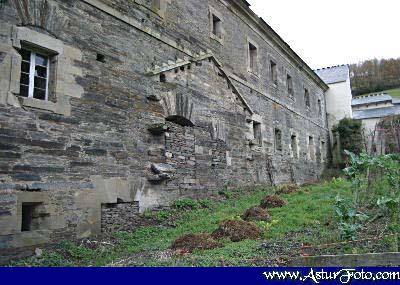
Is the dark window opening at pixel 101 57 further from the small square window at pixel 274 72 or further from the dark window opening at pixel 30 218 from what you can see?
the small square window at pixel 274 72

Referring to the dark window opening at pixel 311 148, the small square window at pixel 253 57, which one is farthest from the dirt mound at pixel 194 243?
the dark window opening at pixel 311 148

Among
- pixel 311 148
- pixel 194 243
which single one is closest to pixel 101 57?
pixel 194 243

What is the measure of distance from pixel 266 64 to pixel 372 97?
3589 centimetres

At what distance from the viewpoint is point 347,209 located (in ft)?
18.9

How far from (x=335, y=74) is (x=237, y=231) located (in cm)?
2648

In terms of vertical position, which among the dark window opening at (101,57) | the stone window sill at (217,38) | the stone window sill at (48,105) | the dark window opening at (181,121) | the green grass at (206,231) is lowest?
the green grass at (206,231)

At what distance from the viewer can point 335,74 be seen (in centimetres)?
2956

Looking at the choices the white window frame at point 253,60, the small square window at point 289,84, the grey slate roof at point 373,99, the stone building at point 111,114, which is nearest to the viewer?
the stone building at point 111,114

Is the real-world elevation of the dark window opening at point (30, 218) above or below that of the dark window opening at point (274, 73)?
below

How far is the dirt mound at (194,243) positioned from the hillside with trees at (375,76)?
2192 inches

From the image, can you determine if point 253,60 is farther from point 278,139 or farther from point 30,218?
point 30,218

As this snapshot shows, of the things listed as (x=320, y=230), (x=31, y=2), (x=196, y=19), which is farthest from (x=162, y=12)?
(x=320, y=230)

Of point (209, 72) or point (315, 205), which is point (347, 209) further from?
point (209, 72)

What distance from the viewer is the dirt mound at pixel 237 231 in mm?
6238
